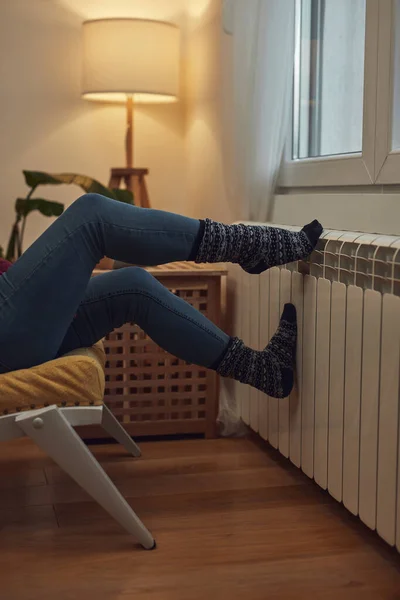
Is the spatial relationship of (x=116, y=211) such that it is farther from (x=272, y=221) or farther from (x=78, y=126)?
(x=78, y=126)

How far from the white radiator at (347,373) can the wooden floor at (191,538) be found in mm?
96

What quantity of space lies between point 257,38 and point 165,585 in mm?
1445

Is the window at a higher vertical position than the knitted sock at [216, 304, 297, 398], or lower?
higher

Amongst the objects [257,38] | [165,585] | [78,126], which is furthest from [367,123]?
[78,126]

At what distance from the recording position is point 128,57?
9.32 ft

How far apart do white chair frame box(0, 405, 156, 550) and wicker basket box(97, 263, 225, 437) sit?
0.76m

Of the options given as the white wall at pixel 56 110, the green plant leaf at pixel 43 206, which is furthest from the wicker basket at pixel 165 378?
the white wall at pixel 56 110

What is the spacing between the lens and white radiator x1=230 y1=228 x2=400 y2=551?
4.96 feet

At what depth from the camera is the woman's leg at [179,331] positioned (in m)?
1.96

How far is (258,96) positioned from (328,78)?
193 mm

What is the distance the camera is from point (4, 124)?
3070 millimetres

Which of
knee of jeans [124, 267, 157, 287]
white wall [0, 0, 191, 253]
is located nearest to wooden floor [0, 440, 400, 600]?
knee of jeans [124, 267, 157, 287]

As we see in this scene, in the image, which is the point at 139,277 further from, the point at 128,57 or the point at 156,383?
the point at 128,57

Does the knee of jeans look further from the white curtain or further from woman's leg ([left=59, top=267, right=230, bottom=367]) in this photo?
the white curtain
